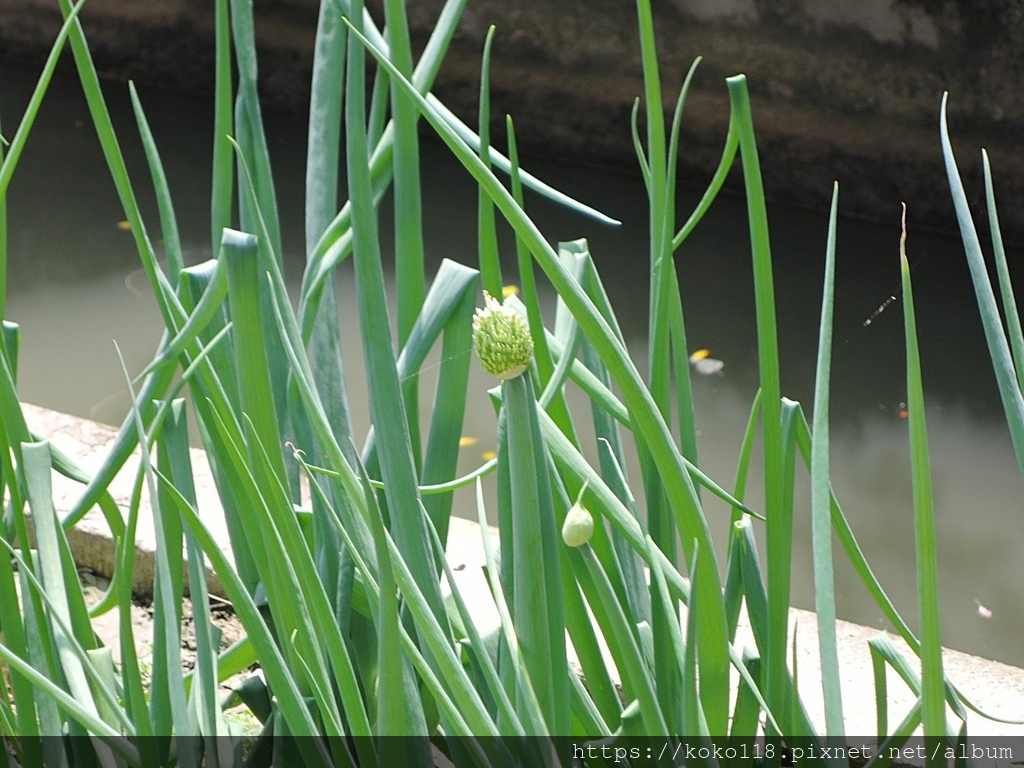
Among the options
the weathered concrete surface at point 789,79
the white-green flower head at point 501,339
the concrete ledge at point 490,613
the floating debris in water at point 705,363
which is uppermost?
the weathered concrete surface at point 789,79

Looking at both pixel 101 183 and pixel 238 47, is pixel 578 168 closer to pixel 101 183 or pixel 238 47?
pixel 101 183

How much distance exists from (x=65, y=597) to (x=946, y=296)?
98.7 inches

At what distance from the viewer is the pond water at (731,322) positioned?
6.48ft

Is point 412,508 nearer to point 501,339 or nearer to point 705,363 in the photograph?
point 501,339

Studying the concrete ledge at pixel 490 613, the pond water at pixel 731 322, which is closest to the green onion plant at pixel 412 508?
the concrete ledge at pixel 490 613

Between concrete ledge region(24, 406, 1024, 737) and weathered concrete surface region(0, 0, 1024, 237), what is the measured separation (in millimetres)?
2257

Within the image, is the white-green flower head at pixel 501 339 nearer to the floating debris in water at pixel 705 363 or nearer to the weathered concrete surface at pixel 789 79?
the floating debris in water at pixel 705 363

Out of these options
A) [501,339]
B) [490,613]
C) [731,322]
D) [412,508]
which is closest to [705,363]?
[731,322]

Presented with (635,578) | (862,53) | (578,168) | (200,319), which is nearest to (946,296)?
(862,53)

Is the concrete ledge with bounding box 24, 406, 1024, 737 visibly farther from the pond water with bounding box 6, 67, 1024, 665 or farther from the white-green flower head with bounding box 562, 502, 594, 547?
the pond water with bounding box 6, 67, 1024, 665

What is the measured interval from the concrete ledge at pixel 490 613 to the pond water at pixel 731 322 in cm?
75

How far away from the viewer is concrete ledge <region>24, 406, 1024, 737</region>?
974 millimetres

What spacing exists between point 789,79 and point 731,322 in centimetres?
99

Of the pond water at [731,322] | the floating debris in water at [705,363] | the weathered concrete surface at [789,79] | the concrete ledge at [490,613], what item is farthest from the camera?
the weathered concrete surface at [789,79]
